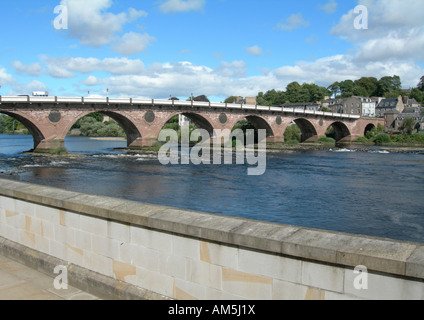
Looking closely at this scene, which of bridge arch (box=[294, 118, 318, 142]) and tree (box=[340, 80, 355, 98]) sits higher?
tree (box=[340, 80, 355, 98])

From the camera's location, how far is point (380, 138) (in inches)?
3073

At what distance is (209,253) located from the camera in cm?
453

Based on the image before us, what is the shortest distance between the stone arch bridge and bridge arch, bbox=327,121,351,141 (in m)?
3.44

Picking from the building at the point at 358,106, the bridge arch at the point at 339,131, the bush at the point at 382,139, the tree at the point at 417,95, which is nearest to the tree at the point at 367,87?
the tree at the point at 417,95

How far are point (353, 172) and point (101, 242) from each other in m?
29.4

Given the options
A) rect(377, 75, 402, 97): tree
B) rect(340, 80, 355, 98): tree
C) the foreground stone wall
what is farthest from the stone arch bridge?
rect(340, 80, 355, 98): tree

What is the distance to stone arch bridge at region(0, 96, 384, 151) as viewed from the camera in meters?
46.3

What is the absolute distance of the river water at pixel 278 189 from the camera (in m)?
16.1

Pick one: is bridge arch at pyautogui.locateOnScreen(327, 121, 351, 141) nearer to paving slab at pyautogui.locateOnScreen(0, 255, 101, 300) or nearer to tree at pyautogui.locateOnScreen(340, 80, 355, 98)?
tree at pyautogui.locateOnScreen(340, 80, 355, 98)

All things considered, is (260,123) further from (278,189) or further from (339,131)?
(278,189)

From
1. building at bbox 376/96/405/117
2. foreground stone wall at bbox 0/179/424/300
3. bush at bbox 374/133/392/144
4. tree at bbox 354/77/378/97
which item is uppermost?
tree at bbox 354/77/378/97

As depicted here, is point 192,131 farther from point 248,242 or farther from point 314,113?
point 248,242

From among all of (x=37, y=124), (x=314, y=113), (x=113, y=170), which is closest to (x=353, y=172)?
(x=113, y=170)

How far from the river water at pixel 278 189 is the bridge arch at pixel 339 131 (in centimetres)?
5159
